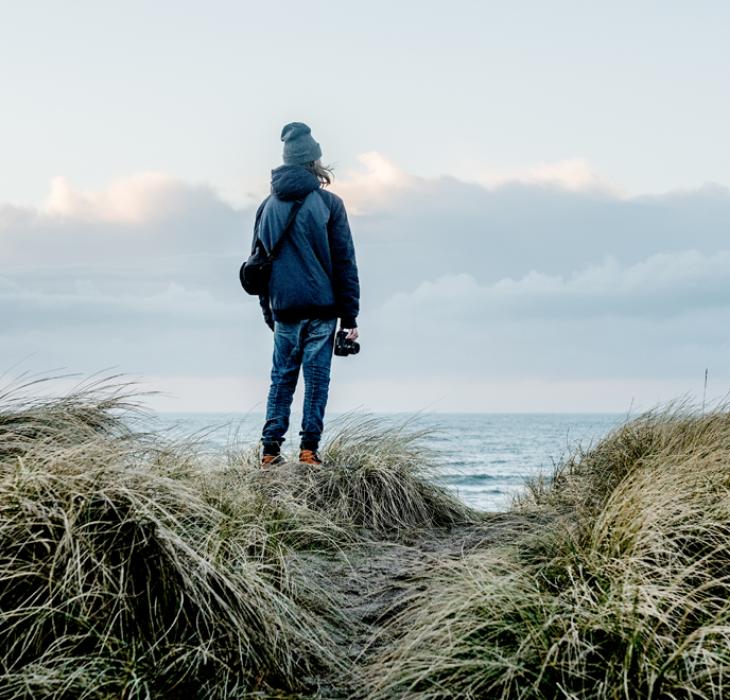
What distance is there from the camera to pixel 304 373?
21.0ft

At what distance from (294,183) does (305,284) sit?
0.77 meters

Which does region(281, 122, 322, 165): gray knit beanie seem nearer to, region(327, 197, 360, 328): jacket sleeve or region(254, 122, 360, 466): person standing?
region(254, 122, 360, 466): person standing

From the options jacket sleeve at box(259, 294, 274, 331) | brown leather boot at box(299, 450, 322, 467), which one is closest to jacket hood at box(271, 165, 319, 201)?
jacket sleeve at box(259, 294, 274, 331)

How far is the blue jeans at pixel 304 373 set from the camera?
6352mm

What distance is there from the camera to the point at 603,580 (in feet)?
10.9

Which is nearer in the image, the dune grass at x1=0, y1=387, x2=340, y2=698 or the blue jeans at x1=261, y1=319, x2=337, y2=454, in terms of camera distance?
the dune grass at x1=0, y1=387, x2=340, y2=698

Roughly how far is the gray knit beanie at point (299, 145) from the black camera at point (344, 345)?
4.40 ft

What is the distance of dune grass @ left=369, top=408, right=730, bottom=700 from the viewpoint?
2.77 meters

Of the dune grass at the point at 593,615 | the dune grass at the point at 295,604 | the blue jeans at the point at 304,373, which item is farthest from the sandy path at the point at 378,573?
the blue jeans at the point at 304,373

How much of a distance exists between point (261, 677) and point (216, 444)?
291cm

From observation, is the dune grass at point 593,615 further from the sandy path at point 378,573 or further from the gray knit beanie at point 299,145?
the gray knit beanie at point 299,145

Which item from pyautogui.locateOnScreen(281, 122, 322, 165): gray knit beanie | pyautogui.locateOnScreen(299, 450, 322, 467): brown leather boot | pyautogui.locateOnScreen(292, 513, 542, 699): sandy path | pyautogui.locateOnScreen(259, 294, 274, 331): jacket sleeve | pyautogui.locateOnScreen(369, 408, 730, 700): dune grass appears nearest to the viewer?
pyautogui.locateOnScreen(369, 408, 730, 700): dune grass

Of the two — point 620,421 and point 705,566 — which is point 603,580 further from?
point 620,421

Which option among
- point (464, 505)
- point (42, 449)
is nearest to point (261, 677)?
point (42, 449)
